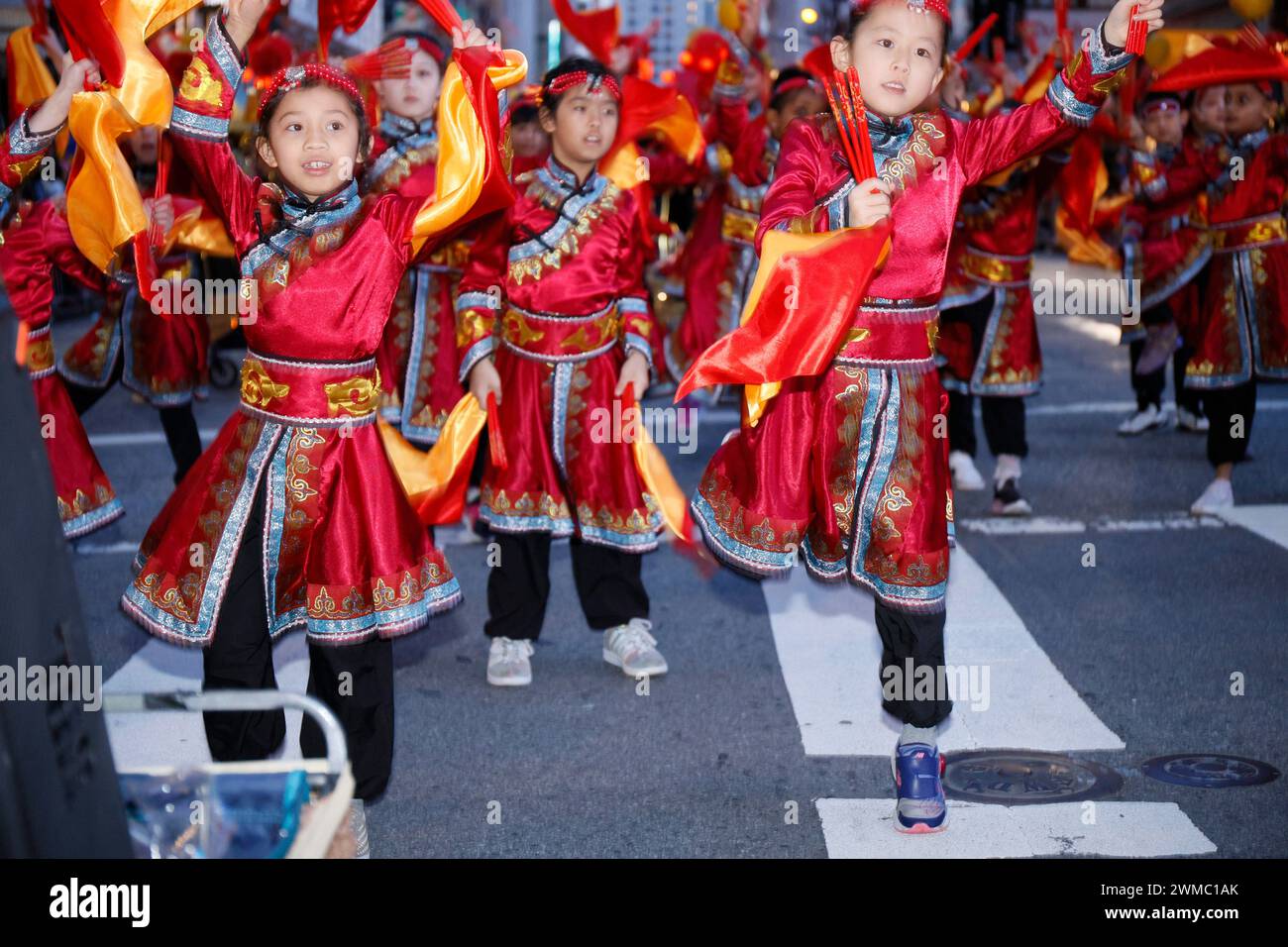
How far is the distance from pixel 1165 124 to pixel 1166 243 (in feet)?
3.48

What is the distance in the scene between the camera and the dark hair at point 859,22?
3.56 m

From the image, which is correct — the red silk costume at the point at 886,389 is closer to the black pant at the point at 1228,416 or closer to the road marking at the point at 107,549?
the black pant at the point at 1228,416

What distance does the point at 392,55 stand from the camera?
229 inches

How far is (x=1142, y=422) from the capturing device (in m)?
8.85

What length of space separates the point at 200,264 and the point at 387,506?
34.2 ft

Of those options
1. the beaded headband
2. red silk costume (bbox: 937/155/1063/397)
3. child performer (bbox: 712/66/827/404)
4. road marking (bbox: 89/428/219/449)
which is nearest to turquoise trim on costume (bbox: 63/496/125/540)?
child performer (bbox: 712/66/827/404)

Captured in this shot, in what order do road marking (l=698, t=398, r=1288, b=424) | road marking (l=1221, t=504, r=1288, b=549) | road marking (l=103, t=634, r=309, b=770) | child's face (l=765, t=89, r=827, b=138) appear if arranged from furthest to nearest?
1. road marking (l=698, t=398, r=1288, b=424)
2. child's face (l=765, t=89, r=827, b=138)
3. road marking (l=1221, t=504, r=1288, b=549)
4. road marking (l=103, t=634, r=309, b=770)

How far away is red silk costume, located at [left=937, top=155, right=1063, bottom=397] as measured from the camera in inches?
277

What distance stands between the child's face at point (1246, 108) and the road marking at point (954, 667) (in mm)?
2308

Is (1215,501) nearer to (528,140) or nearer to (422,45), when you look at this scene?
(528,140)

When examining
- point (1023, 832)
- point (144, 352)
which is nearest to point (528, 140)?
point (144, 352)

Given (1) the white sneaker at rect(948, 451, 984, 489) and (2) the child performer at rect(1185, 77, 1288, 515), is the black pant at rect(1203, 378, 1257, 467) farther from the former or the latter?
(1) the white sneaker at rect(948, 451, 984, 489)

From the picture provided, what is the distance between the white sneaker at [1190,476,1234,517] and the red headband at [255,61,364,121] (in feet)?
15.3

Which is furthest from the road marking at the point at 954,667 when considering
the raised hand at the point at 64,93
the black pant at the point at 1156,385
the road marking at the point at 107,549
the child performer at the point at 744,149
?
the black pant at the point at 1156,385
